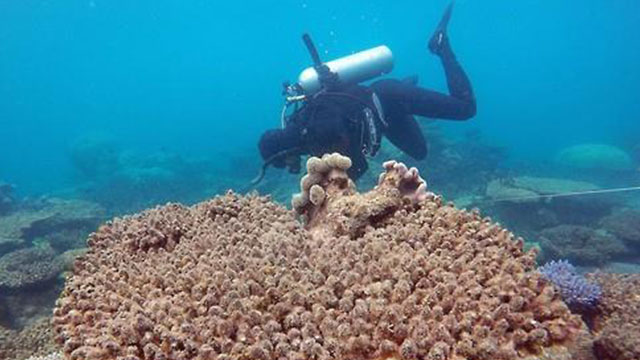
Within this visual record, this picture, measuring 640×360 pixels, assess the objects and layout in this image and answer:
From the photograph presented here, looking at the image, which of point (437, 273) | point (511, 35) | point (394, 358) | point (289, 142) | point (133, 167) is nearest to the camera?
point (394, 358)

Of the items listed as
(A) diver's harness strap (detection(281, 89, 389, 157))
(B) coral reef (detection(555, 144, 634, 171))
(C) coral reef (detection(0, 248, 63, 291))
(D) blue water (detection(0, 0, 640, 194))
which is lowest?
(C) coral reef (detection(0, 248, 63, 291))

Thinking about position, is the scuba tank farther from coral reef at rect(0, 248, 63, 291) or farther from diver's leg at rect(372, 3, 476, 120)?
coral reef at rect(0, 248, 63, 291)

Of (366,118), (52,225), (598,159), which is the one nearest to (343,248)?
(366,118)

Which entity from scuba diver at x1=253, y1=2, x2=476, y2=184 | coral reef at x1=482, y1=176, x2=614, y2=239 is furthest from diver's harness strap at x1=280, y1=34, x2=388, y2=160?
coral reef at x1=482, y1=176, x2=614, y2=239

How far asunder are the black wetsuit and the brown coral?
10.8ft

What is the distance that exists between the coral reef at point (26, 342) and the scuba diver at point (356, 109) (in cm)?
347

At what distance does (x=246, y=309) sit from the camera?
261 cm

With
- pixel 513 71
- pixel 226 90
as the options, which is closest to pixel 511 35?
pixel 513 71

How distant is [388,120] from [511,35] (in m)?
161

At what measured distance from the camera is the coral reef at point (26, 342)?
6.16 meters

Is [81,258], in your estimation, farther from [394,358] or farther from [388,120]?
[388,120]

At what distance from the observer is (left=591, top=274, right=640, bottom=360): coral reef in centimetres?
296

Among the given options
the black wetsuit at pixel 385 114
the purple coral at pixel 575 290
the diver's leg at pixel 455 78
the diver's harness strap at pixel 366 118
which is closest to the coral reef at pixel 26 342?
the black wetsuit at pixel 385 114

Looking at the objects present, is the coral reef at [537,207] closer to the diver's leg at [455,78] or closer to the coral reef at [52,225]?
the diver's leg at [455,78]
